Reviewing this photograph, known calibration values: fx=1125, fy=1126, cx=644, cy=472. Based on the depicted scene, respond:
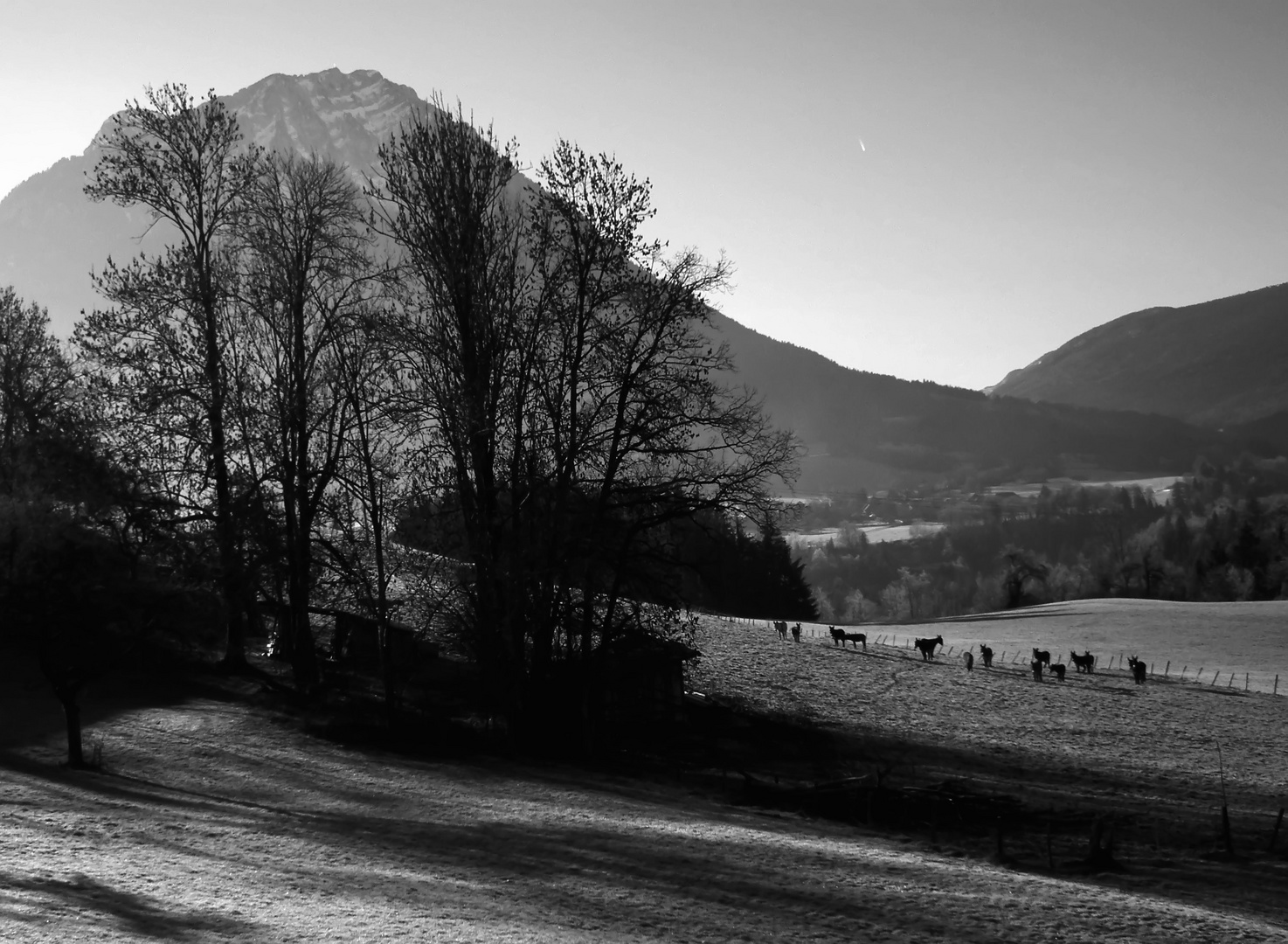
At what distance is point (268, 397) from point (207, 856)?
16482mm

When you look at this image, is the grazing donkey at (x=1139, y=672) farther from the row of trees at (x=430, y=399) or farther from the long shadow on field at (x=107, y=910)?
the long shadow on field at (x=107, y=910)

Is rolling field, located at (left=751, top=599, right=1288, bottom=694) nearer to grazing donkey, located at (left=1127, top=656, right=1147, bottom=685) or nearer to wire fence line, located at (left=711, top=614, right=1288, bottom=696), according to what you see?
wire fence line, located at (left=711, top=614, right=1288, bottom=696)

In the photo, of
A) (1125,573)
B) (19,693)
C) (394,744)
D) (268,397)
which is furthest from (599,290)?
(1125,573)

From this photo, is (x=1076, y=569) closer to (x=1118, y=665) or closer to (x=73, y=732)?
(x=1118, y=665)

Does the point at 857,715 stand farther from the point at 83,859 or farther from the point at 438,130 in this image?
the point at 83,859

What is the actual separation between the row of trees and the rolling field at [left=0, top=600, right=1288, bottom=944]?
4057 millimetres

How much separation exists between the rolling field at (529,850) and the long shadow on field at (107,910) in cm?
4

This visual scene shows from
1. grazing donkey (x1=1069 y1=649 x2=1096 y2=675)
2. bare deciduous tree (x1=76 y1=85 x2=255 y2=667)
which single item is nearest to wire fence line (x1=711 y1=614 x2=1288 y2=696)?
grazing donkey (x1=1069 y1=649 x2=1096 y2=675)

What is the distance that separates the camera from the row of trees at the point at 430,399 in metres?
26.1

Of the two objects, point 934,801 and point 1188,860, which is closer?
point 1188,860

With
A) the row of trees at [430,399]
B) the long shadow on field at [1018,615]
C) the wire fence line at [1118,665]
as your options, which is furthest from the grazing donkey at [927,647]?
the row of trees at [430,399]

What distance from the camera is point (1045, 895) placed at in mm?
15164

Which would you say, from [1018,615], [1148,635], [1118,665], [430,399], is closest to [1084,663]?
[1118,665]

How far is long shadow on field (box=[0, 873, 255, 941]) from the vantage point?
1126cm
